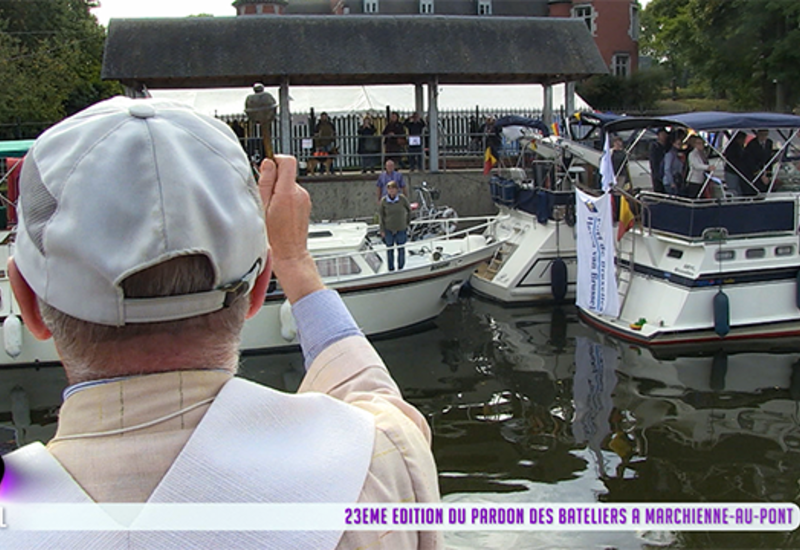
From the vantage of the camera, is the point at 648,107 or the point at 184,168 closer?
the point at 184,168

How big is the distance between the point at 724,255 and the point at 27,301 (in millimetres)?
11902

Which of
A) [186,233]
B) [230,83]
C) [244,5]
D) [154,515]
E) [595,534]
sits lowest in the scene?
[595,534]

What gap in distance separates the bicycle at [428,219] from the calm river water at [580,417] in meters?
2.26

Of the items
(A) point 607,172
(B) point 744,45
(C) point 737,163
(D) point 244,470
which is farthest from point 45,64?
(D) point 244,470

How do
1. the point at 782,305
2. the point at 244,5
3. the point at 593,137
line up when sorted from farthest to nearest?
the point at 244,5 → the point at 593,137 → the point at 782,305

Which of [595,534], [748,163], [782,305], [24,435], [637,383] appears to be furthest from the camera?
[748,163]

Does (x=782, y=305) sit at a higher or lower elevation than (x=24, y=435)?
higher

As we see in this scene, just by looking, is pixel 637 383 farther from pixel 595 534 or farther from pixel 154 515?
pixel 154 515

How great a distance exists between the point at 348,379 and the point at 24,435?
924cm

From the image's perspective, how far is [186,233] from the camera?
1.20m

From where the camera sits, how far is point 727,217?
11961 millimetres

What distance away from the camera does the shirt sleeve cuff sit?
1.64 meters

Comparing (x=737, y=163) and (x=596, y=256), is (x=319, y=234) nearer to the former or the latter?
(x=596, y=256)

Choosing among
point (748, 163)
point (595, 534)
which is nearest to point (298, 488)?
point (595, 534)
